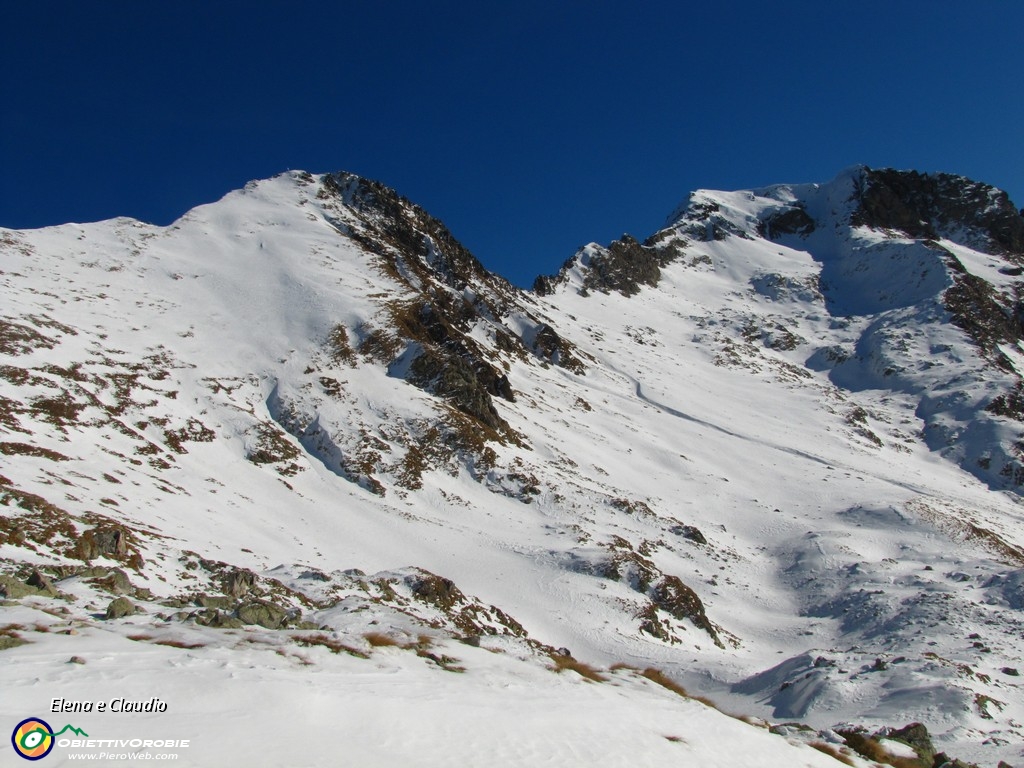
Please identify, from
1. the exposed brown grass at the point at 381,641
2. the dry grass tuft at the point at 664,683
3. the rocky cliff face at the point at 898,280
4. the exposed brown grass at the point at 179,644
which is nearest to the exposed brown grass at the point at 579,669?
the dry grass tuft at the point at 664,683

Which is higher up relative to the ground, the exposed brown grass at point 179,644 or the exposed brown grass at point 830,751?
the exposed brown grass at point 830,751

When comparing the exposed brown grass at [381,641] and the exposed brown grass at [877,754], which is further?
the exposed brown grass at [877,754]

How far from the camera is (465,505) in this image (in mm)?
48562

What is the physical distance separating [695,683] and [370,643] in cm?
2400

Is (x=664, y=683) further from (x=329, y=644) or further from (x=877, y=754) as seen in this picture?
(x=329, y=644)

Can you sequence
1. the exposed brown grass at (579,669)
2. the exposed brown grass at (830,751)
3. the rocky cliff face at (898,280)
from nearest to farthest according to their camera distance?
the exposed brown grass at (830,751) → the exposed brown grass at (579,669) → the rocky cliff face at (898,280)

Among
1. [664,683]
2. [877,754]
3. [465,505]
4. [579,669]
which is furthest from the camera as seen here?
[465,505]

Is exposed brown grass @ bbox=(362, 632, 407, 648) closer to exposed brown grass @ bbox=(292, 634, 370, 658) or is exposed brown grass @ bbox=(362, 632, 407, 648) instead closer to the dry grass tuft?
exposed brown grass @ bbox=(292, 634, 370, 658)

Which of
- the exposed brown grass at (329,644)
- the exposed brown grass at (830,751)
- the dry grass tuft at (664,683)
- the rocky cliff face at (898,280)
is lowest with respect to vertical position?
the exposed brown grass at (329,644)

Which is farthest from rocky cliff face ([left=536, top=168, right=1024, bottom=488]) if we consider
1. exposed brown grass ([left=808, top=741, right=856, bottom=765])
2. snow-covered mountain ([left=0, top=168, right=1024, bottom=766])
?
exposed brown grass ([left=808, top=741, right=856, bottom=765])

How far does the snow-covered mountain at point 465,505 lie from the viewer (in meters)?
12.0

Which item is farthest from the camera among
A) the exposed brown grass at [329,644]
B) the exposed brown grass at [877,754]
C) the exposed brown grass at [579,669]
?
the exposed brown grass at [579,669]

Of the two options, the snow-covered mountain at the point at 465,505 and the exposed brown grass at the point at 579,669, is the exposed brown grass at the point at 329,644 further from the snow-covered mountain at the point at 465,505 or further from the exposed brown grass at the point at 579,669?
the exposed brown grass at the point at 579,669

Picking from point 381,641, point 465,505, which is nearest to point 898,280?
point 465,505
